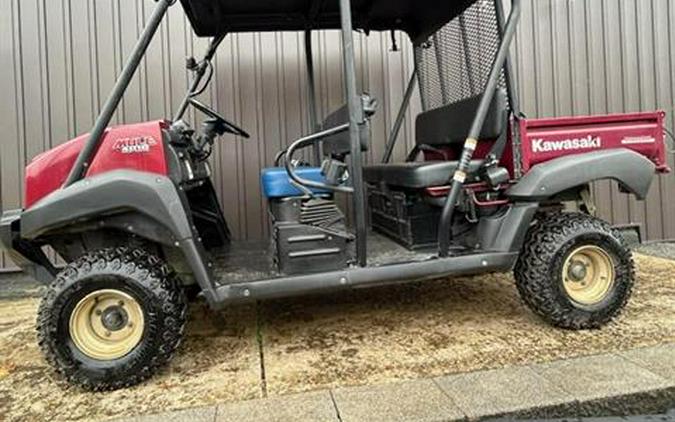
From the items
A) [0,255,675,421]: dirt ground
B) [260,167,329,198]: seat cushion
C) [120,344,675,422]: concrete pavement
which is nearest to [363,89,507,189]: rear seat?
[260,167,329,198]: seat cushion

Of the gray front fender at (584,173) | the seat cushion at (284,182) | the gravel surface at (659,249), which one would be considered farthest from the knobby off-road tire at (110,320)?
the gravel surface at (659,249)

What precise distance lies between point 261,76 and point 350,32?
2124mm

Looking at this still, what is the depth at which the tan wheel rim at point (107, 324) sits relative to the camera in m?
2.45

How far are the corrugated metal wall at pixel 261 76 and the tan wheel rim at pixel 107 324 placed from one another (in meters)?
2.18

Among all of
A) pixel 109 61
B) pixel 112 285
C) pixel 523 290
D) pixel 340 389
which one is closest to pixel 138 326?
pixel 112 285

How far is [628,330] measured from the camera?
9.43 ft

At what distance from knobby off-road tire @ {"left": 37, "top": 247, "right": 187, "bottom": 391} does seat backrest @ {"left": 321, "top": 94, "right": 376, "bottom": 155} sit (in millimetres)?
1199

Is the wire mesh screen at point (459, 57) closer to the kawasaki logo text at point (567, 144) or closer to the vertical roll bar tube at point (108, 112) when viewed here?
the kawasaki logo text at point (567, 144)

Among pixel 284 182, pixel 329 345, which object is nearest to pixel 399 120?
pixel 284 182

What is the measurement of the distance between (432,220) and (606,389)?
1409 millimetres

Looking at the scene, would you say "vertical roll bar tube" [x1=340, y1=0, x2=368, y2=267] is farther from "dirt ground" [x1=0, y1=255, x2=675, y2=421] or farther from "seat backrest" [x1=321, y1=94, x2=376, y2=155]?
"dirt ground" [x1=0, y1=255, x2=675, y2=421]

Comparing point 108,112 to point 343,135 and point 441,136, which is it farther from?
point 441,136

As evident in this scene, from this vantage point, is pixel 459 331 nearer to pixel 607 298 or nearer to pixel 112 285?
pixel 607 298

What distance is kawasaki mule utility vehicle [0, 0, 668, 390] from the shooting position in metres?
2.44
